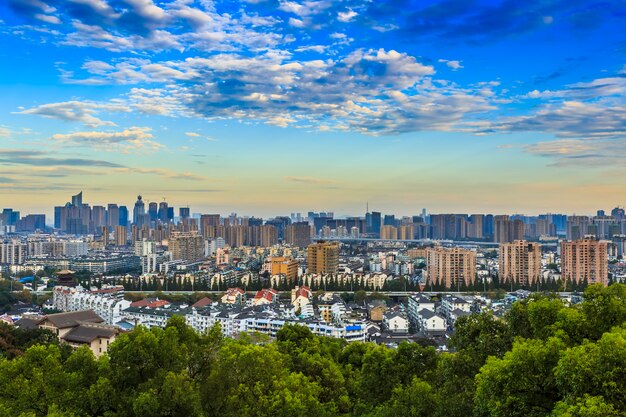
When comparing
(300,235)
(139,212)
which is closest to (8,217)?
(139,212)

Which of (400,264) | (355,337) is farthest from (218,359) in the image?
(400,264)

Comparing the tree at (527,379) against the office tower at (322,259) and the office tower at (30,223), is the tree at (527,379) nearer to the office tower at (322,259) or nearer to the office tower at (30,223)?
the office tower at (322,259)

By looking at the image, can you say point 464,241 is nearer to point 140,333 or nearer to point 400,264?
point 400,264

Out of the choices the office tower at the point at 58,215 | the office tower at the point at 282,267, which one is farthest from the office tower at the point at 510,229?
the office tower at the point at 58,215

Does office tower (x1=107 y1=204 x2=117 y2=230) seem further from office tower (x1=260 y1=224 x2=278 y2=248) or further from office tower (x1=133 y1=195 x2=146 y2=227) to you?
office tower (x1=260 y1=224 x2=278 y2=248)

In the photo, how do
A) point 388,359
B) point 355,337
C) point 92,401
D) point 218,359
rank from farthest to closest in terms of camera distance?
point 355,337, point 388,359, point 218,359, point 92,401

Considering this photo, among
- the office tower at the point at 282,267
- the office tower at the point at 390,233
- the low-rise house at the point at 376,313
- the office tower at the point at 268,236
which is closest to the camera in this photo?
the low-rise house at the point at 376,313

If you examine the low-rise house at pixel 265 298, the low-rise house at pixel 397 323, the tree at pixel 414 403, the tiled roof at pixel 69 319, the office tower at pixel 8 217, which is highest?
the office tower at pixel 8 217
